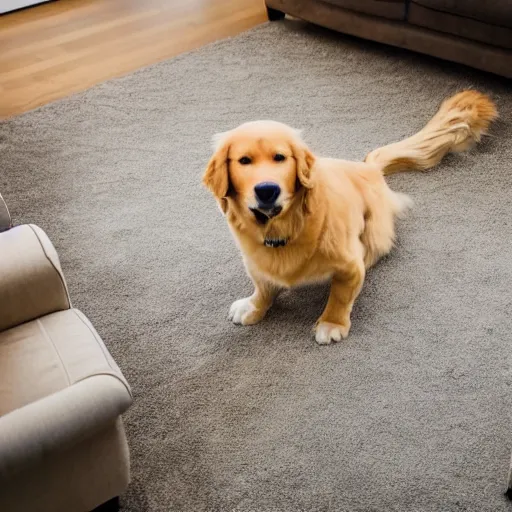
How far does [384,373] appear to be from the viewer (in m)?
1.76

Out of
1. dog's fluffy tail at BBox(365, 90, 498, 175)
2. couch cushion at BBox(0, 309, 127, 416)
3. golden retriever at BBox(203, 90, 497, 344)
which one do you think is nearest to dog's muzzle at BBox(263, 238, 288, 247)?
golden retriever at BBox(203, 90, 497, 344)

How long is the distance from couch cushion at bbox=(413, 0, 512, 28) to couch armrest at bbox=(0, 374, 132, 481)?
2.17 m

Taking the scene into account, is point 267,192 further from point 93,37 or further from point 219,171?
point 93,37

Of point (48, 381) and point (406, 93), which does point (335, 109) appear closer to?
point (406, 93)

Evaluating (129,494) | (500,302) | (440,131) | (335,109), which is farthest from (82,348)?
(335,109)

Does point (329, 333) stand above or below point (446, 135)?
below

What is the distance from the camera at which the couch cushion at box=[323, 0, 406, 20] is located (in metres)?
3.02

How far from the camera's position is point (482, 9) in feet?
8.74

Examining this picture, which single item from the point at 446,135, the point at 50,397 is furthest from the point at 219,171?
the point at 446,135

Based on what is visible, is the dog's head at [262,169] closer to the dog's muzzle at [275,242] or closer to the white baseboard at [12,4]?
the dog's muzzle at [275,242]

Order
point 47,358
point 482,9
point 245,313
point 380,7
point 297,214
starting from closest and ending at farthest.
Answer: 1. point 47,358
2. point 297,214
3. point 245,313
4. point 482,9
5. point 380,7

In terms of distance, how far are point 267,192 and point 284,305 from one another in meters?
0.55

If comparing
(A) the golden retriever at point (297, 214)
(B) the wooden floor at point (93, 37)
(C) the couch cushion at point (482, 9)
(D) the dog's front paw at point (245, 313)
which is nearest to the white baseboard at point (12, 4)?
(B) the wooden floor at point (93, 37)

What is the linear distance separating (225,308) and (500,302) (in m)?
0.81
